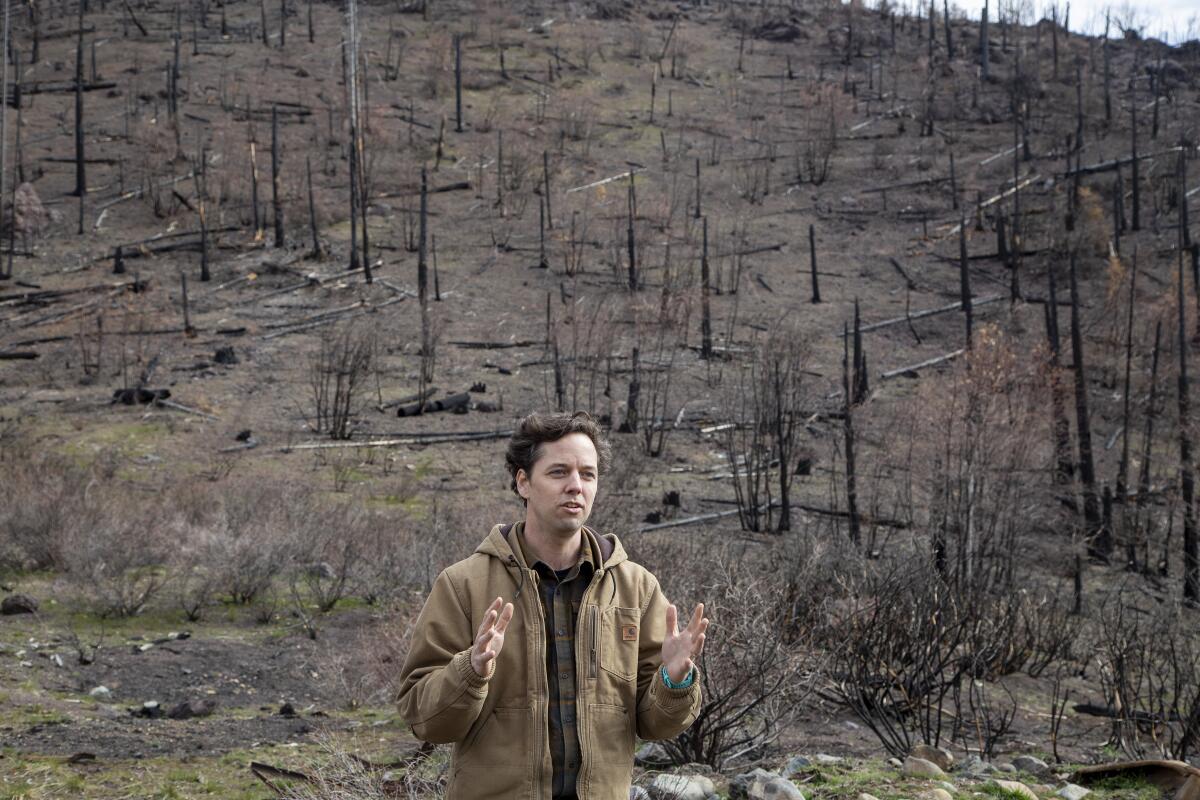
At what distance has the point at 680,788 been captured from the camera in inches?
255

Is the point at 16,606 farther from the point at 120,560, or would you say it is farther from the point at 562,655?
the point at 562,655

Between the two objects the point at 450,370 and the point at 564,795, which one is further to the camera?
the point at 450,370

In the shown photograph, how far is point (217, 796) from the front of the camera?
7828 millimetres

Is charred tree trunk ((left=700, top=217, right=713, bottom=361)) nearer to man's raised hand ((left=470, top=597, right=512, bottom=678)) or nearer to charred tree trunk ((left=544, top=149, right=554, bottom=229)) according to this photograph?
charred tree trunk ((left=544, top=149, right=554, bottom=229))

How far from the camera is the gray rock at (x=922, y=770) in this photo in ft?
23.9

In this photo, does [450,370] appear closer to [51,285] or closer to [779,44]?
[51,285]

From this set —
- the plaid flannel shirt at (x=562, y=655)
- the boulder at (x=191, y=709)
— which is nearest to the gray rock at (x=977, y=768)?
the plaid flannel shirt at (x=562, y=655)

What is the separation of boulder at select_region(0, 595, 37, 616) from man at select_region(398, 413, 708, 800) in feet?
37.0

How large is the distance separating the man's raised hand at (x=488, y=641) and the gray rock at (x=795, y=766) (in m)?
4.68

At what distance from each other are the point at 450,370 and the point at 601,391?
4488mm

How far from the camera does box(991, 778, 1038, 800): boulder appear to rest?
675cm

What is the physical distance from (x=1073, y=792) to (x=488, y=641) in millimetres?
5493

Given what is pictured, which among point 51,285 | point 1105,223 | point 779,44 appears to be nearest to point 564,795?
point 51,285

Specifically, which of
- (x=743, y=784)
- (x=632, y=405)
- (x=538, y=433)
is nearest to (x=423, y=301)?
(x=632, y=405)
